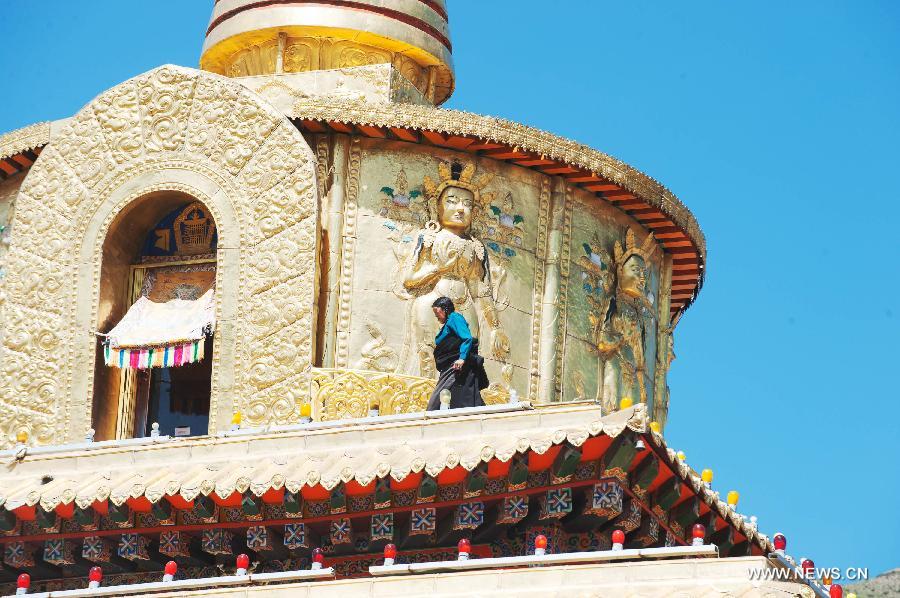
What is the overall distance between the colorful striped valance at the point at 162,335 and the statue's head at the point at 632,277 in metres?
5.07

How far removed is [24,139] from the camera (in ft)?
86.0

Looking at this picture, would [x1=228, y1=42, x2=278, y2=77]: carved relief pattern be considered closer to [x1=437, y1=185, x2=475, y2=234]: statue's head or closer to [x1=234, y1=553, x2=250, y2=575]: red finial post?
[x1=437, y1=185, x2=475, y2=234]: statue's head

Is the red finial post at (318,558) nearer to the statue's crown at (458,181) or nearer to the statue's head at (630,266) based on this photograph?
the statue's crown at (458,181)

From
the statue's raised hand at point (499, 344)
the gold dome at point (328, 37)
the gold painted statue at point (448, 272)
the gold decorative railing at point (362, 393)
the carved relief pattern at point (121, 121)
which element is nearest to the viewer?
the gold decorative railing at point (362, 393)

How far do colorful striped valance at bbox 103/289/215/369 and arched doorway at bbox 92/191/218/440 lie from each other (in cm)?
1

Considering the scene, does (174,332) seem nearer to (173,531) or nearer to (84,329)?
(84,329)

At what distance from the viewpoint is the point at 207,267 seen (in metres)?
25.6

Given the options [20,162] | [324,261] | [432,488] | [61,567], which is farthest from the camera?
[20,162]

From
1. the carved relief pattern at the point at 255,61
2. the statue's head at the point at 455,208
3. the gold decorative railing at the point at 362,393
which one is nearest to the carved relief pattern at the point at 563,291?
the statue's head at the point at 455,208

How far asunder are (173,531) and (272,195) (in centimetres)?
512

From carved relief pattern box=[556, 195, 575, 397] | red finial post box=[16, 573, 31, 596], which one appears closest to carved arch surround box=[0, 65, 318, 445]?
carved relief pattern box=[556, 195, 575, 397]

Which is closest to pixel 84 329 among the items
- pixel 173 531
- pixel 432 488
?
pixel 173 531

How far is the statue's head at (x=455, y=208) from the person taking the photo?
25.1 metres

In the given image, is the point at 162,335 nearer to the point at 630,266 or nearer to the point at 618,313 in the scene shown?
the point at 618,313
